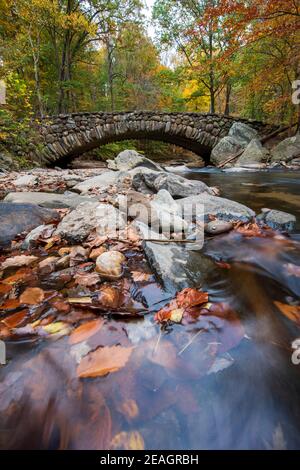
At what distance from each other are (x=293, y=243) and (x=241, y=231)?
16.8 inches

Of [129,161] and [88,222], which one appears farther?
[129,161]

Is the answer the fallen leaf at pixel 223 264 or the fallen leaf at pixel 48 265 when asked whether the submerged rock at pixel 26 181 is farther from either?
the fallen leaf at pixel 223 264

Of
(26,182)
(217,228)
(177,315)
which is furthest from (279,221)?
(26,182)

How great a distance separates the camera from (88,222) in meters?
2.02

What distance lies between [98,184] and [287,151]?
779cm

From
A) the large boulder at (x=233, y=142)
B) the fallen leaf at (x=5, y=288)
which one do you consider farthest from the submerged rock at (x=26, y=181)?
the large boulder at (x=233, y=142)

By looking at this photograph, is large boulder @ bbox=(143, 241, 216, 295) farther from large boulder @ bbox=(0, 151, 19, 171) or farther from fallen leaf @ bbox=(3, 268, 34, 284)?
large boulder @ bbox=(0, 151, 19, 171)

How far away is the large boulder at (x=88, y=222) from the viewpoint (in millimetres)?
1944

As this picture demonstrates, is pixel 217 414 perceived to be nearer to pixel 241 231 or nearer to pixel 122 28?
pixel 241 231

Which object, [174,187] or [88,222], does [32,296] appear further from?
[174,187]

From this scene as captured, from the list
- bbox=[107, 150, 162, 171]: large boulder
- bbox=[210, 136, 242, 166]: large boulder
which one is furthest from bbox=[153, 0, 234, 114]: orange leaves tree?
bbox=[107, 150, 162, 171]: large boulder

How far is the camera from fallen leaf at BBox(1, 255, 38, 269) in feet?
5.32

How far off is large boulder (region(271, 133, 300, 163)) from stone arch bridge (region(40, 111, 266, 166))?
8.77 feet
